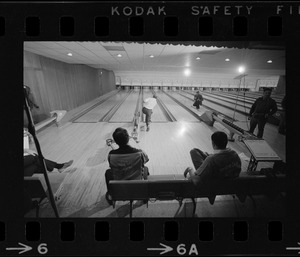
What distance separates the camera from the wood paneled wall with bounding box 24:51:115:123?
4867 mm

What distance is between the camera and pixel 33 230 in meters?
1.90

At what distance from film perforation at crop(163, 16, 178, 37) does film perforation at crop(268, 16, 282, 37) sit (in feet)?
2.56

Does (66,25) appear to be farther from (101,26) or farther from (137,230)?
(137,230)

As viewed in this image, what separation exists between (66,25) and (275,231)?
2.50 m

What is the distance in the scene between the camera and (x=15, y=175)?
2000 millimetres

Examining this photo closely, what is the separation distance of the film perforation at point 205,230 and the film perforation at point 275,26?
169 cm

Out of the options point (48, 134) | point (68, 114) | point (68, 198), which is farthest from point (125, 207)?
point (68, 114)

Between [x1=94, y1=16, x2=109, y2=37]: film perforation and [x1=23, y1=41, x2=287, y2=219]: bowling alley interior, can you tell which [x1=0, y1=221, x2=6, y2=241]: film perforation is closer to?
[x1=23, y1=41, x2=287, y2=219]: bowling alley interior

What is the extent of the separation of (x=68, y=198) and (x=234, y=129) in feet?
8.99

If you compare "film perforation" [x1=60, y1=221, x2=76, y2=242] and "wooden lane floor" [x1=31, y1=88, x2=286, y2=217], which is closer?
"film perforation" [x1=60, y1=221, x2=76, y2=242]

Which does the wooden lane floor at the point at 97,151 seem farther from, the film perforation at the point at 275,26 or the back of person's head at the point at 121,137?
the film perforation at the point at 275,26

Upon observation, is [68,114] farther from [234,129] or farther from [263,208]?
[263,208]

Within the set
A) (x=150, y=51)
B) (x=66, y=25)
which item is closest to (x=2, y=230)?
(x=66, y=25)

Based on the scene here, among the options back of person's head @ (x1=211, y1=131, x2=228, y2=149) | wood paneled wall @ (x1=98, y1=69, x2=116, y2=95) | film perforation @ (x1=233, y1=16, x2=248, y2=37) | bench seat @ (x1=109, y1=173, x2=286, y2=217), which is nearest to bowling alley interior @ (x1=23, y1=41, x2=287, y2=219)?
bench seat @ (x1=109, y1=173, x2=286, y2=217)
